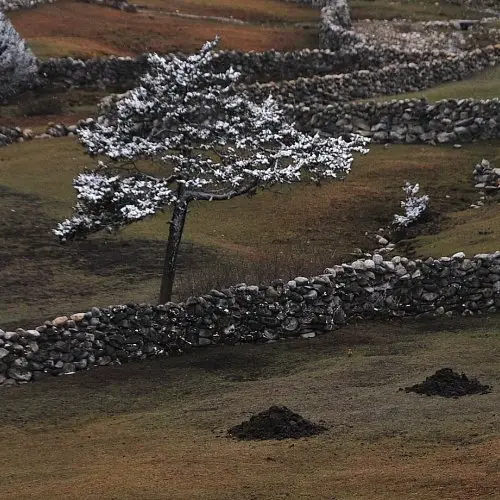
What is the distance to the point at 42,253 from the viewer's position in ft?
109

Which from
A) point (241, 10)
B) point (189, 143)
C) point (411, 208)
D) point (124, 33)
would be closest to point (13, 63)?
point (124, 33)

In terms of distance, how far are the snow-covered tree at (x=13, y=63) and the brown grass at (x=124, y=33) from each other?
18.6ft

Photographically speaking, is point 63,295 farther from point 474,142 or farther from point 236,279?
A: point 474,142

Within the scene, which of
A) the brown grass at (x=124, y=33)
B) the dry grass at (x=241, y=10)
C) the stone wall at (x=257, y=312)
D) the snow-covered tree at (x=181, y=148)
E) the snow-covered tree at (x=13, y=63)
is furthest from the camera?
the dry grass at (x=241, y=10)

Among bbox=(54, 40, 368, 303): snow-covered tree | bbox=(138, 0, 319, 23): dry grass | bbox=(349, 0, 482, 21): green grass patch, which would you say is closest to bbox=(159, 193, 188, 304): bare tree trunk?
bbox=(54, 40, 368, 303): snow-covered tree

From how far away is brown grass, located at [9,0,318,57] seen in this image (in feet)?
222

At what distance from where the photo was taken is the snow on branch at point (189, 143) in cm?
2738

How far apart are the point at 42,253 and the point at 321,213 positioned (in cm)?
951

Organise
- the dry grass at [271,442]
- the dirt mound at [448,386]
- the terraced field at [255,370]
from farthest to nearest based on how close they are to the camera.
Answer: the dirt mound at [448,386]
the terraced field at [255,370]
the dry grass at [271,442]

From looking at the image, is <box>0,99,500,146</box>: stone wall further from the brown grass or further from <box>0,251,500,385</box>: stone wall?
the brown grass

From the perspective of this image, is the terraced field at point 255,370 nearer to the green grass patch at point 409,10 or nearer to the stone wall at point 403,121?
the stone wall at point 403,121

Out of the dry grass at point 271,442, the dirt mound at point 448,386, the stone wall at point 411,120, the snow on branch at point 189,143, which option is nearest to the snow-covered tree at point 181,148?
the snow on branch at point 189,143

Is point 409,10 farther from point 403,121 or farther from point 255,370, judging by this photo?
point 255,370

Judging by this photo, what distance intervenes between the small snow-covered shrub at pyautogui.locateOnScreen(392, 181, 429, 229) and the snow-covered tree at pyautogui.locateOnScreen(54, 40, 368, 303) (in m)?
8.33
